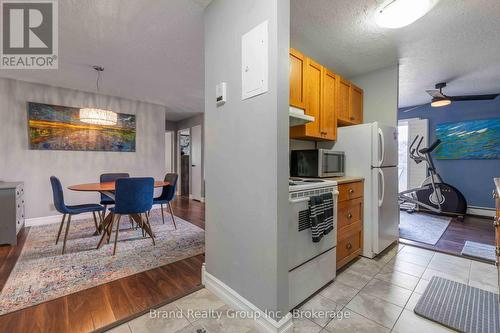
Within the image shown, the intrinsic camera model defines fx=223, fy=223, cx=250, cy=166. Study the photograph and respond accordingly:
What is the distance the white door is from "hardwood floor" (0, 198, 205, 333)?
3.67m

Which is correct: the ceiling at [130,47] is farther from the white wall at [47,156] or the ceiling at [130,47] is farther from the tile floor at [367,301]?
the tile floor at [367,301]

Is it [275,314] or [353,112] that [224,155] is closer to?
[275,314]

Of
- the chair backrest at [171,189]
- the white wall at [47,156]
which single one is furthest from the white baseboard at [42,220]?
the chair backrest at [171,189]

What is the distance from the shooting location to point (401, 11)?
5.77 ft

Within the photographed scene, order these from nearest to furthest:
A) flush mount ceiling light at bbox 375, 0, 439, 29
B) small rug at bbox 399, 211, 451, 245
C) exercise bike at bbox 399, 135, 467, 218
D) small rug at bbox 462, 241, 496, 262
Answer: flush mount ceiling light at bbox 375, 0, 439, 29
small rug at bbox 462, 241, 496, 262
small rug at bbox 399, 211, 451, 245
exercise bike at bbox 399, 135, 467, 218

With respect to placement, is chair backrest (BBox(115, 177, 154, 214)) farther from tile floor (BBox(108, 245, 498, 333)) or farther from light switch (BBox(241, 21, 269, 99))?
light switch (BBox(241, 21, 269, 99))

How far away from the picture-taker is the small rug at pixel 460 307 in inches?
56.6

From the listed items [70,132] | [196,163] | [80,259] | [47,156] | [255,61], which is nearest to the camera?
[255,61]

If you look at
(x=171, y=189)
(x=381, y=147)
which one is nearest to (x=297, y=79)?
(x=381, y=147)

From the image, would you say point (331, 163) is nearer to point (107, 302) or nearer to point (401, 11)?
point (401, 11)

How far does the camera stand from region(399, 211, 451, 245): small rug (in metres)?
3.07

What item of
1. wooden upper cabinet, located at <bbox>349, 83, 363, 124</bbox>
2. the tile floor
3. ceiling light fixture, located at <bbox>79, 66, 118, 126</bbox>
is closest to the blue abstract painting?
wooden upper cabinet, located at <bbox>349, 83, 363, 124</bbox>

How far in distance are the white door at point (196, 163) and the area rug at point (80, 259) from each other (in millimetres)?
2457

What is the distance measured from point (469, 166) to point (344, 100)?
3.53 meters
